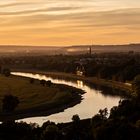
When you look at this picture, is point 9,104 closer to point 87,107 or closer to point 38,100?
point 38,100

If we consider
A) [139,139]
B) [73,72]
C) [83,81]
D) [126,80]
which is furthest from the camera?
[73,72]

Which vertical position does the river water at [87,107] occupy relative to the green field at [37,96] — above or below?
below

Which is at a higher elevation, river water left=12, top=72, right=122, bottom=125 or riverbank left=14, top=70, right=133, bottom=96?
riverbank left=14, top=70, right=133, bottom=96

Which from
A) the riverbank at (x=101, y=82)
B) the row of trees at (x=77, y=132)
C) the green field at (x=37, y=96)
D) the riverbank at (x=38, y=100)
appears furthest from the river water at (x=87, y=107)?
the row of trees at (x=77, y=132)

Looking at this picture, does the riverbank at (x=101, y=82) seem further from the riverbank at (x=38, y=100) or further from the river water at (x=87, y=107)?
the riverbank at (x=38, y=100)

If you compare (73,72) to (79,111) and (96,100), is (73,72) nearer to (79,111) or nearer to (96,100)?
(96,100)

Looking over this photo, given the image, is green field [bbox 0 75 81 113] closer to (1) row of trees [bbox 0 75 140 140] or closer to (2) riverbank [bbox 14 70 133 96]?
(2) riverbank [bbox 14 70 133 96]

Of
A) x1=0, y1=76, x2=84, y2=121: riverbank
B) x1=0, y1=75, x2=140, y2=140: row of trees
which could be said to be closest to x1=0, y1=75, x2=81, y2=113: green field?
x1=0, y1=76, x2=84, y2=121: riverbank

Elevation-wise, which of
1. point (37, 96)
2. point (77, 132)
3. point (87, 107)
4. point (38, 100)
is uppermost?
point (77, 132)

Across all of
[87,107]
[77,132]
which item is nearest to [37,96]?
[87,107]

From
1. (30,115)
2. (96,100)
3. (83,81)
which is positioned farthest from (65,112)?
(83,81)

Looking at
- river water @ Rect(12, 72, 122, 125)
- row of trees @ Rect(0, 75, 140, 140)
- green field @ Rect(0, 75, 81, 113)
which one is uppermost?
row of trees @ Rect(0, 75, 140, 140)
